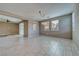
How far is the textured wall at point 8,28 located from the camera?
13.6 m

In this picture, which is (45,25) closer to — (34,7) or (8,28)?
(34,7)

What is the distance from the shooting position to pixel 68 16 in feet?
23.0

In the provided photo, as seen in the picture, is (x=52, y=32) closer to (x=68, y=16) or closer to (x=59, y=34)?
(x=59, y=34)

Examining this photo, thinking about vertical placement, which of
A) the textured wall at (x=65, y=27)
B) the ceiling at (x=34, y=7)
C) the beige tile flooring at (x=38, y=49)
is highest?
the ceiling at (x=34, y=7)

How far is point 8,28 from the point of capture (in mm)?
14383

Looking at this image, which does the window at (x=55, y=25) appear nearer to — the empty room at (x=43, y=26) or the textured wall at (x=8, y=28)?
the empty room at (x=43, y=26)

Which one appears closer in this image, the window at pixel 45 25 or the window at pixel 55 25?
the window at pixel 55 25

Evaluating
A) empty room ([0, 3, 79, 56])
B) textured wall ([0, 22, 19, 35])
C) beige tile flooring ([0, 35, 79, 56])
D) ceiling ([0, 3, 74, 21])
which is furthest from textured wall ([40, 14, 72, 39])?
textured wall ([0, 22, 19, 35])

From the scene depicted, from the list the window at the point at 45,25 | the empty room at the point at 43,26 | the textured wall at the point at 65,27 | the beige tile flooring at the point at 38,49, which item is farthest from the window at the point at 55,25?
the beige tile flooring at the point at 38,49

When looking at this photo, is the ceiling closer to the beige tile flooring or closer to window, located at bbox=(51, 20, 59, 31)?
the beige tile flooring

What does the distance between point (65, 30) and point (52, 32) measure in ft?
7.31

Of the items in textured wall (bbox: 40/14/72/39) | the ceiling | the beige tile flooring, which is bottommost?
the beige tile flooring

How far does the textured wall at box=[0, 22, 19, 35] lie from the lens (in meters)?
13.6

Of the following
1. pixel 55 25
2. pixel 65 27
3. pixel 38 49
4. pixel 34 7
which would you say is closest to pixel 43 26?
pixel 55 25
